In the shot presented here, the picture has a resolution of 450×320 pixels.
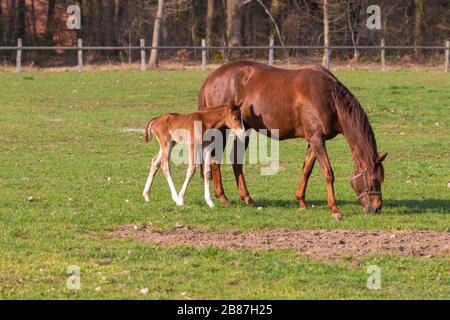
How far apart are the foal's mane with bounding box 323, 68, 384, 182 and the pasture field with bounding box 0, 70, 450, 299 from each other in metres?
0.71

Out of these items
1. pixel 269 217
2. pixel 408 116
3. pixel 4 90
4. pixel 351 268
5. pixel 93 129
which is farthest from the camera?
pixel 4 90

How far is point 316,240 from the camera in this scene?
11.8 metres

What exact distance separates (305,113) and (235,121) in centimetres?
103

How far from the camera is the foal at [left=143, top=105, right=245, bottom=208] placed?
45.2 ft

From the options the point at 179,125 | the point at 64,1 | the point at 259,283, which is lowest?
the point at 259,283

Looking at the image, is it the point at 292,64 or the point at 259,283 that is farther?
the point at 292,64

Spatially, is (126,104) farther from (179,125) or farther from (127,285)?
(127,285)

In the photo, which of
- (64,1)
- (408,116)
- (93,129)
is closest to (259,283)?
(93,129)

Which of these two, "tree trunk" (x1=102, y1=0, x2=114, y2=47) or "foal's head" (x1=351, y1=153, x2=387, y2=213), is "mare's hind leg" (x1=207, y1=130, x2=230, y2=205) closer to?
"foal's head" (x1=351, y1=153, x2=387, y2=213)

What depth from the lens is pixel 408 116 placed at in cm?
2805

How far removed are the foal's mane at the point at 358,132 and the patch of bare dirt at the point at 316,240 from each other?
4.44 feet

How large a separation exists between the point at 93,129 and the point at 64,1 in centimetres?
3870

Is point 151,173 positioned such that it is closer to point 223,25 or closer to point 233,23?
point 233,23

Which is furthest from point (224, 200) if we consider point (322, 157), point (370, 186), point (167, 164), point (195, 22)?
point (195, 22)
